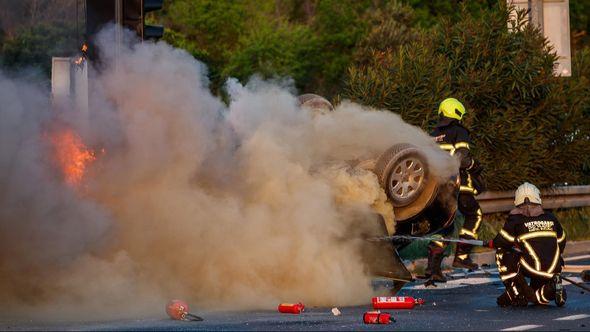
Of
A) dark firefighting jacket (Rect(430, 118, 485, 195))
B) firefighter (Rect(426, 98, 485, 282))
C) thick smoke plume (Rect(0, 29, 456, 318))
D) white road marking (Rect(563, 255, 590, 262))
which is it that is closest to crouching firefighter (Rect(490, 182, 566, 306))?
thick smoke plume (Rect(0, 29, 456, 318))

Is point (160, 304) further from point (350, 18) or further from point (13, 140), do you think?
point (350, 18)

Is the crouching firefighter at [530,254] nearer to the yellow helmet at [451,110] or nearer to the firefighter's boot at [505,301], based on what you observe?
the firefighter's boot at [505,301]

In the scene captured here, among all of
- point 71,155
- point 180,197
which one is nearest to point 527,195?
point 180,197

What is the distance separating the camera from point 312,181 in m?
12.2

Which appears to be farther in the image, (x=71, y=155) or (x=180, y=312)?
(x=71, y=155)

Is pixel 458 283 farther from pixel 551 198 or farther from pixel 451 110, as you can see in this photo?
pixel 551 198

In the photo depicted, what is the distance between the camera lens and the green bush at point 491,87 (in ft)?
61.3

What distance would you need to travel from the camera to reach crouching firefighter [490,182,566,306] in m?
11.9

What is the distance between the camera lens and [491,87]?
1928cm

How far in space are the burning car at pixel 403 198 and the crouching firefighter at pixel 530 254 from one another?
2.51ft

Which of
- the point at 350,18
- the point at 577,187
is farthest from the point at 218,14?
the point at 577,187

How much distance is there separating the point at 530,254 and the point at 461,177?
2.14m

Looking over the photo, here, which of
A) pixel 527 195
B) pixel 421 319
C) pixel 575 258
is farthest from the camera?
pixel 575 258

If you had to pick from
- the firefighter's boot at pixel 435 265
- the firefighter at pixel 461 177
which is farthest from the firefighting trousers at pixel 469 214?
the firefighter's boot at pixel 435 265
